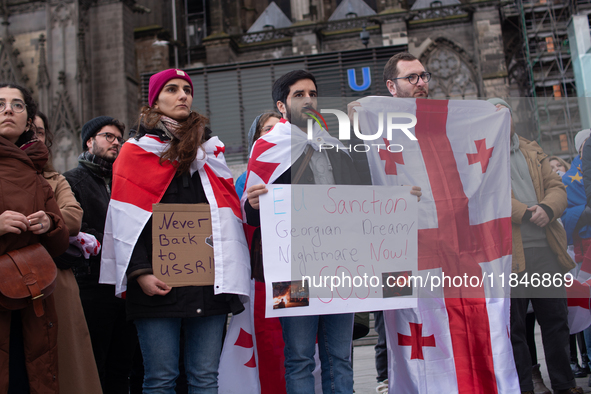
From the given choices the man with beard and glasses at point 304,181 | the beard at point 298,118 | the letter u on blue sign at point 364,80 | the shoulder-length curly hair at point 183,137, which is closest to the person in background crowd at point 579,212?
the man with beard and glasses at point 304,181

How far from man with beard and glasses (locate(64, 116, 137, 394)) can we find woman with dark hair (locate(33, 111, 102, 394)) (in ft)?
0.99

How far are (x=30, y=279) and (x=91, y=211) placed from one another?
1127mm

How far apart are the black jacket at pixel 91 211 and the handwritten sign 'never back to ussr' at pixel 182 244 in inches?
32.3

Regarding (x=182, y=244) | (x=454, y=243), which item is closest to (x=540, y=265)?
(x=454, y=243)

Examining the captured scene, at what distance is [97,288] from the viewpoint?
3445 mm

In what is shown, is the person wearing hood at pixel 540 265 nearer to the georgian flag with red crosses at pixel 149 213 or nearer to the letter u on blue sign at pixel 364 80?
the georgian flag with red crosses at pixel 149 213

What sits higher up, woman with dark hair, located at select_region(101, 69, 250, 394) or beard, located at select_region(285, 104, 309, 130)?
beard, located at select_region(285, 104, 309, 130)

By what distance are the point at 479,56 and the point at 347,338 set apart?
79.8 feet

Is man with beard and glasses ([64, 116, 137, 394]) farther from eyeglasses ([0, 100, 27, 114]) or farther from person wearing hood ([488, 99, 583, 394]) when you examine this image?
person wearing hood ([488, 99, 583, 394])

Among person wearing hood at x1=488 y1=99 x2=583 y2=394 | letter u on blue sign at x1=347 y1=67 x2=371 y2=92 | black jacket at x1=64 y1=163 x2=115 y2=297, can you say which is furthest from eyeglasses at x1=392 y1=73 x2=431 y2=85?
letter u on blue sign at x1=347 y1=67 x2=371 y2=92

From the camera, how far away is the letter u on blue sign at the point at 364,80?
15711 mm

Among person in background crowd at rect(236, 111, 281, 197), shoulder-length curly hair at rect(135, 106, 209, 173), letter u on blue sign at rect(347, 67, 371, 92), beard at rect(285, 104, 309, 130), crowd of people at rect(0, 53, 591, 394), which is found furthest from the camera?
letter u on blue sign at rect(347, 67, 371, 92)

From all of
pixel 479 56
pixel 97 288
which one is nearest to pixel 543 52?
pixel 479 56

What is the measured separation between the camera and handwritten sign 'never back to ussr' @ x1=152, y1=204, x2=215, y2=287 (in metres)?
2.71
